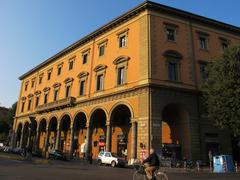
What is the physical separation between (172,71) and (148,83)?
4.00 meters

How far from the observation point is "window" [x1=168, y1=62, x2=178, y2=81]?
27.4 meters

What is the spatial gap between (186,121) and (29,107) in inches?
1345

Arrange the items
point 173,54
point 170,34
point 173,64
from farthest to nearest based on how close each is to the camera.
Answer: point 170,34, point 173,64, point 173,54

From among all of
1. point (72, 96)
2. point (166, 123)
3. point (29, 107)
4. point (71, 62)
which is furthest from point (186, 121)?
point (29, 107)

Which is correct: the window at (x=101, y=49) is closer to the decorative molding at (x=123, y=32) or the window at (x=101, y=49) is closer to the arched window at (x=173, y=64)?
the decorative molding at (x=123, y=32)

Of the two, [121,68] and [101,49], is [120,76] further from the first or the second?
[101,49]

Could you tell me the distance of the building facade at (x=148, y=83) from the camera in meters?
25.7

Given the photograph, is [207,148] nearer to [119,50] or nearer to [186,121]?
[186,121]

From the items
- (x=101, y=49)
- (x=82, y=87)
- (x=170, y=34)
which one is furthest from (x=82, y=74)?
(x=170, y=34)

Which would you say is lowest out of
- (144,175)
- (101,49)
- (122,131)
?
(144,175)

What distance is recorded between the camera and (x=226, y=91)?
22.2 metres

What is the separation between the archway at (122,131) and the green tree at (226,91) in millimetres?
10066

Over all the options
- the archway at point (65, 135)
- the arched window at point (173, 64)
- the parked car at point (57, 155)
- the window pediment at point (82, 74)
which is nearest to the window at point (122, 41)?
the arched window at point (173, 64)

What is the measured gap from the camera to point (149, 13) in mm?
28172
